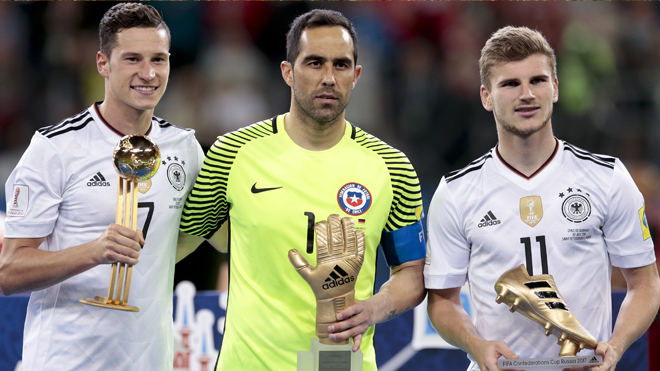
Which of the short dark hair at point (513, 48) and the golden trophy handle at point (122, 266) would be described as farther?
the short dark hair at point (513, 48)

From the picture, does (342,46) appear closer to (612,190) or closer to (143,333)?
(612,190)

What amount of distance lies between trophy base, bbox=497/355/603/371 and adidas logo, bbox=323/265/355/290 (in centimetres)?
78

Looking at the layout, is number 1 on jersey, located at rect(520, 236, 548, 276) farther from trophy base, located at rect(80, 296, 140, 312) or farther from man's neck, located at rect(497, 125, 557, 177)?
trophy base, located at rect(80, 296, 140, 312)

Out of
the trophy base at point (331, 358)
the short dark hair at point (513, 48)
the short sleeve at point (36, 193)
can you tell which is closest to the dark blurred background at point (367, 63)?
the short dark hair at point (513, 48)

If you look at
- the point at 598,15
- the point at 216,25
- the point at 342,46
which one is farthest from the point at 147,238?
the point at 598,15

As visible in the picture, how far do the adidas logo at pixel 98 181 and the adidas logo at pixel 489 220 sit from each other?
1852mm

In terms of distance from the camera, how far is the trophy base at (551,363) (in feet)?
10.0

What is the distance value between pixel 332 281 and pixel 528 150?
1264mm

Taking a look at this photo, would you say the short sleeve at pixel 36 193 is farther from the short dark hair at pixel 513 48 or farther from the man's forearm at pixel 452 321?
the short dark hair at pixel 513 48

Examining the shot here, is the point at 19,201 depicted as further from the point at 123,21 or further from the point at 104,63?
the point at 123,21

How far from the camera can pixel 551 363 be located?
3.06m

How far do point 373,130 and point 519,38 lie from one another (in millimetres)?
5111

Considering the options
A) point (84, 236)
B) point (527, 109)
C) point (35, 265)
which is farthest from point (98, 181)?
point (527, 109)

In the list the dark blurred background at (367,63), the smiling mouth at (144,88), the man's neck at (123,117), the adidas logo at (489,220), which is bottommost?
the adidas logo at (489,220)
